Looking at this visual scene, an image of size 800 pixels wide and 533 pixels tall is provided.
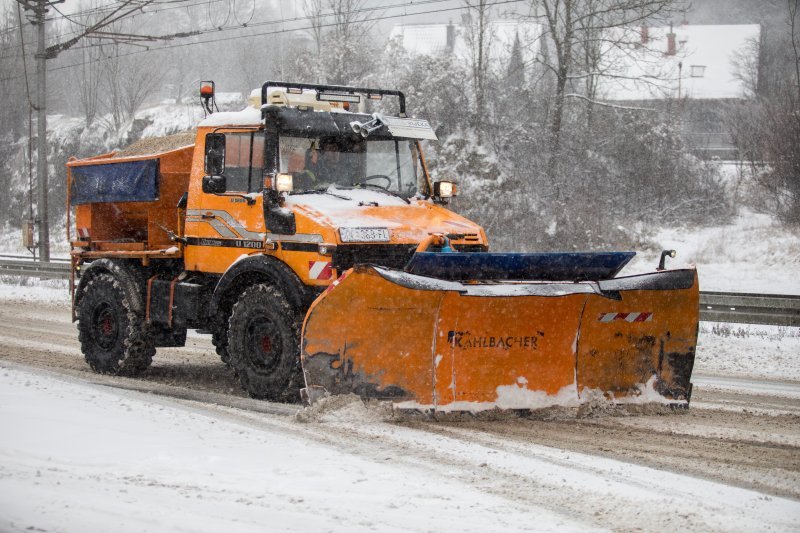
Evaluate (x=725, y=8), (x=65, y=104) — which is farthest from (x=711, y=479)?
(x=725, y=8)

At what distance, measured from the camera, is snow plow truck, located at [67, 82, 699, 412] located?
23.4 feet

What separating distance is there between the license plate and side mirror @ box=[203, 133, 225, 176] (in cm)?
161

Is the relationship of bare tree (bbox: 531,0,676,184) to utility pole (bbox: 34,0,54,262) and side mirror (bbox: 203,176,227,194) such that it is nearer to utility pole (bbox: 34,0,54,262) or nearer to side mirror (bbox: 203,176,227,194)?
utility pole (bbox: 34,0,54,262)

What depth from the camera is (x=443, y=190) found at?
888 centimetres

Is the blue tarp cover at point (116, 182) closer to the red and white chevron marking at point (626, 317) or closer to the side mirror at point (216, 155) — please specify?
the side mirror at point (216, 155)

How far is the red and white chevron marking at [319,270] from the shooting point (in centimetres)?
765

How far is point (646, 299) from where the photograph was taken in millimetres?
7645

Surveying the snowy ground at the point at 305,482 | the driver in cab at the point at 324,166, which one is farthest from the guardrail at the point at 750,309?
the snowy ground at the point at 305,482

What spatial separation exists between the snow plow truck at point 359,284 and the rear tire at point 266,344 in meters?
0.02

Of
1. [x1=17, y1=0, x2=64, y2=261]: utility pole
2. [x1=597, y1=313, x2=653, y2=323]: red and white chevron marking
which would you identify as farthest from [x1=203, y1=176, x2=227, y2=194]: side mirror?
[x1=17, y1=0, x2=64, y2=261]: utility pole

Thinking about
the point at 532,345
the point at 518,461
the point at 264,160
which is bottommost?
the point at 518,461

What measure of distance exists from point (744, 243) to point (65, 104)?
2243 inches

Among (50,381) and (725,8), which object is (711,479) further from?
(725,8)

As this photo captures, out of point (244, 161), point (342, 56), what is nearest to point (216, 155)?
point (244, 161)
